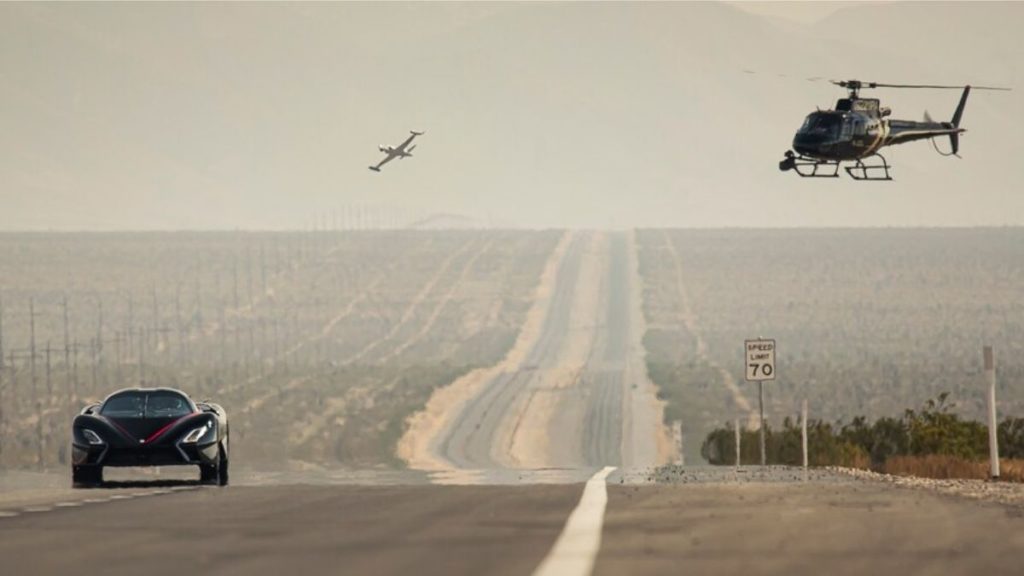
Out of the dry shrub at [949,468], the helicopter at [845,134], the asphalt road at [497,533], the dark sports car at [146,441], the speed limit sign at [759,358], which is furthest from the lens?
the helicopter at [845,134]

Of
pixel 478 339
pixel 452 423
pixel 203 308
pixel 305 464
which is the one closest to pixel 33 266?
pixel 203 308

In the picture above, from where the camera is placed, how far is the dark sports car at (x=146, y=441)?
27438mm

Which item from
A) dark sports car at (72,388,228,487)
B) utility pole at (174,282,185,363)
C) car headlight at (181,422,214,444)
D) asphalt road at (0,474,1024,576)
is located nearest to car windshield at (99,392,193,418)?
dark sports car at (72,388,228,487)

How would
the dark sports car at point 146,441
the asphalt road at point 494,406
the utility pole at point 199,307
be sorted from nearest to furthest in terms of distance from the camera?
1. the dark sports car at point 146,441
2. the asphalt road at point 494,406
3. the utility pole at point 199,307

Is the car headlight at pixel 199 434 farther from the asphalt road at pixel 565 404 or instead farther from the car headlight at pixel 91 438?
the asphalt road at pixel 565 404

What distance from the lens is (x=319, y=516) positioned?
60.7ft

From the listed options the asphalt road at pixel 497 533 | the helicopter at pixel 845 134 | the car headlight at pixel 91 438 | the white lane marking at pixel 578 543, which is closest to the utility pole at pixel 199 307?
the helicopter at pixel 845 134

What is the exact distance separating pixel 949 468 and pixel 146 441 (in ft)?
45.2

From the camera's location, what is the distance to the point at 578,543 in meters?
15.0

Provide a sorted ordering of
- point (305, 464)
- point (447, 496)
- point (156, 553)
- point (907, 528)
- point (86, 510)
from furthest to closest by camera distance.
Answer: point (305, 464) → point (447, 496) → point (86, 510) → point (907, 528) → point (156, 553)

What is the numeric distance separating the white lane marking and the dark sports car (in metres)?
7.83

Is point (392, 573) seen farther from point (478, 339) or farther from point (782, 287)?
point (782, 287)

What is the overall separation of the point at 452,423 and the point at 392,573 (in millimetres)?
76128

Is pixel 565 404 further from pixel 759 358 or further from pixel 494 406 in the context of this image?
pixel 759 358
